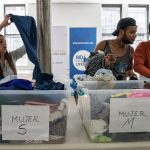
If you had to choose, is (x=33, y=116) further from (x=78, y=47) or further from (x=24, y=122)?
(x=78, y=47)

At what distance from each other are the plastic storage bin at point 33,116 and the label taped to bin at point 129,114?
12 centimetres

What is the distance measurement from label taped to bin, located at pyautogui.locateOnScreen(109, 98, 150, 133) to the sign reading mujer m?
4621 millimetres

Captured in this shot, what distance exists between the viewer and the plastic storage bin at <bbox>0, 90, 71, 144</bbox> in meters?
0.65

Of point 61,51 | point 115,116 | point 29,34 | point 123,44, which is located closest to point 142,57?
point 123,44

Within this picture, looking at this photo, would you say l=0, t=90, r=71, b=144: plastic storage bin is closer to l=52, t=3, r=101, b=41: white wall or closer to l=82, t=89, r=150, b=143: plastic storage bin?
l=82, t=89, r=150, b=143: plastic storage bin

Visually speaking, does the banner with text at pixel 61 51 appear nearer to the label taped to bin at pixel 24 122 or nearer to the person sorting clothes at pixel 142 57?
the person sorting clothes at pixel 142 57

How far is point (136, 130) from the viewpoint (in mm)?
682

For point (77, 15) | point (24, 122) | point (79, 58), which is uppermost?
point (77, 15)

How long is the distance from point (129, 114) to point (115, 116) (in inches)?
1.4

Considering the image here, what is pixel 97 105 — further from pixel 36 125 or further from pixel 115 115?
pixel 36 125

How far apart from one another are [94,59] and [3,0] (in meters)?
6.29

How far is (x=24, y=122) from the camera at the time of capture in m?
0.66

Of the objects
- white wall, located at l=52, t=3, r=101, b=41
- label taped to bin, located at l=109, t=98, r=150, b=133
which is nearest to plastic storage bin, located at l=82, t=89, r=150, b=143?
label taped to bin, located at l=109, t=98, r=150, b=133

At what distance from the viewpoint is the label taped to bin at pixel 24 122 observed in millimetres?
653
